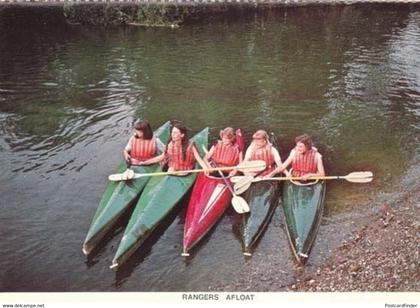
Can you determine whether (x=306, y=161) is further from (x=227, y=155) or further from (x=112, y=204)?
(x=112, y=204)

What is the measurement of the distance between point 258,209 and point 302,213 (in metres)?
0.43

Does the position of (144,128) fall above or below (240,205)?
above

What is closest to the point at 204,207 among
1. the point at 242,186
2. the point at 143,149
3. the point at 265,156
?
the point at 242,186

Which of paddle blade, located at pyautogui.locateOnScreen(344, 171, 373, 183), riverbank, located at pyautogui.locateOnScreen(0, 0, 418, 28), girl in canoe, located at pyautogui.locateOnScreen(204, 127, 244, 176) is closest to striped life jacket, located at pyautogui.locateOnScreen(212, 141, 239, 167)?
girl in canoe, located at pyautogui.locateOnScreen(204, 127, 244, 176)

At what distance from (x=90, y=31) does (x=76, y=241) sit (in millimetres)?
7536

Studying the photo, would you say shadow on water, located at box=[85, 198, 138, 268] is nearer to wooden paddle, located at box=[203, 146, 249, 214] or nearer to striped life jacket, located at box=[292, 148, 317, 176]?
wooden paddle, located at box=[203, 146, 249, 214]

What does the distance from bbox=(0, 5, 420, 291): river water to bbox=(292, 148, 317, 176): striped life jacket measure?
0.42m

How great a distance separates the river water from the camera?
15.5ft

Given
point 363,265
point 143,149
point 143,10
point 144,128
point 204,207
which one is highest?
point 143,10

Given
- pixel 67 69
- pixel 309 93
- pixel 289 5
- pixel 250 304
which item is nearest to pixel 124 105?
pixel 67 69

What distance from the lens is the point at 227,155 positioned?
5523 mm

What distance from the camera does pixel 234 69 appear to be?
946cm

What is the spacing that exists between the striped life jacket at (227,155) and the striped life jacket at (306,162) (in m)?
0.61

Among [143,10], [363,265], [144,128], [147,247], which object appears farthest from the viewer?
[143,10]
